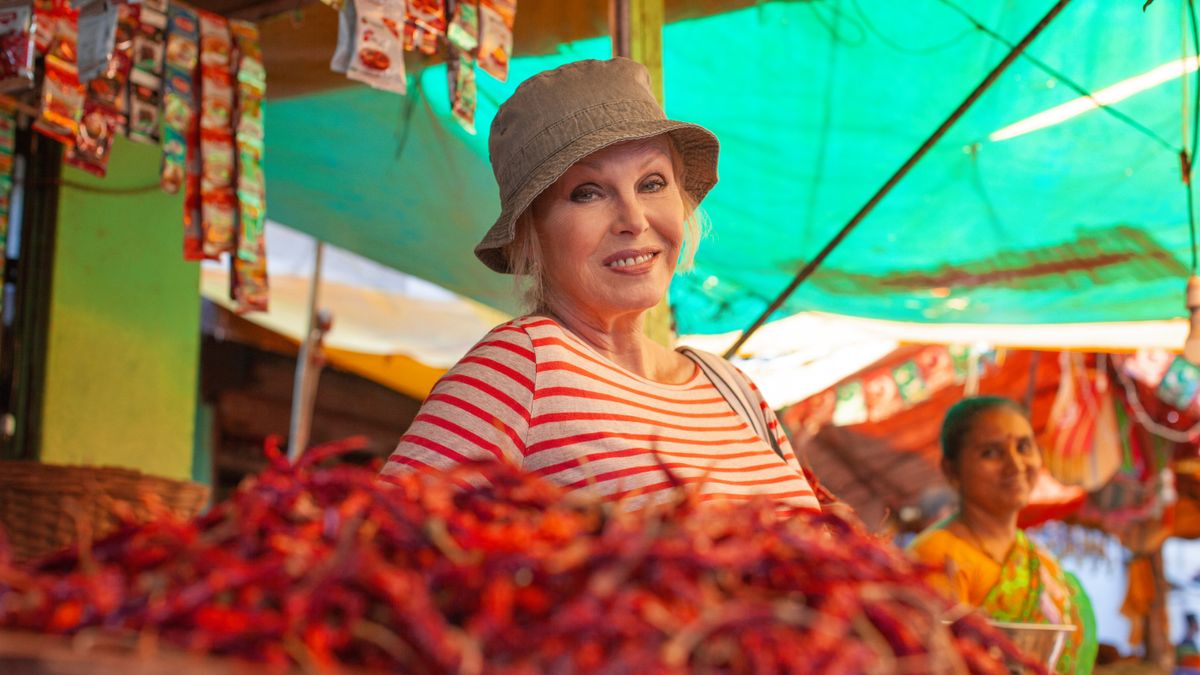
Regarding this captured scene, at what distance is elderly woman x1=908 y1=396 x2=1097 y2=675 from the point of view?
11.6ft

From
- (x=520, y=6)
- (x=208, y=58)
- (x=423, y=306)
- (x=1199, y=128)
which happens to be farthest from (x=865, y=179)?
(x=423, y=306)

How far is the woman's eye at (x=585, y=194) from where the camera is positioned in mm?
1665

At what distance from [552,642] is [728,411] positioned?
107cm

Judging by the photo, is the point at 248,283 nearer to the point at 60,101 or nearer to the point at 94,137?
the point at 94,137

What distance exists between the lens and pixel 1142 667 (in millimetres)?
5645

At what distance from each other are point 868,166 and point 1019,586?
1442 mm

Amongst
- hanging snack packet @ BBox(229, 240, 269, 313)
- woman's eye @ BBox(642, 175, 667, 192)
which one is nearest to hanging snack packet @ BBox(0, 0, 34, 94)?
hanging snack packet @ BBox(229, 240, 269, 313)

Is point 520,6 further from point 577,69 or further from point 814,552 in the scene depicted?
point 814,552

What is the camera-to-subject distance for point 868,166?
158 inches

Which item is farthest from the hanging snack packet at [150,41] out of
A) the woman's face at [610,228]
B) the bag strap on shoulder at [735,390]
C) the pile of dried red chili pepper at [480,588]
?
the pile of dried red chili pepper at [480,588]

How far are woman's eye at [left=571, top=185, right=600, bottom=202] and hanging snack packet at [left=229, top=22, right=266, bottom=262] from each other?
6.10ft

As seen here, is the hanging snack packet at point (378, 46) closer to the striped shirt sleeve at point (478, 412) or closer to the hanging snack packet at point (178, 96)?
the hanging snack packet at point (178, 96)

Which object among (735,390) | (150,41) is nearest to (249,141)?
(150,41)

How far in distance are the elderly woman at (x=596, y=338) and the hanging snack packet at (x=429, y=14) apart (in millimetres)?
1179
